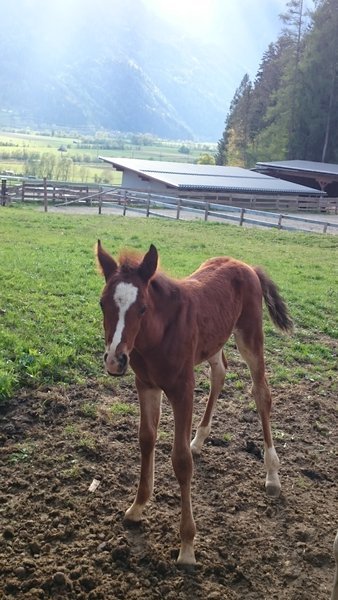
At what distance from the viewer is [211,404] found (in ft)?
17.4

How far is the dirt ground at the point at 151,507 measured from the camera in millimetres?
3596

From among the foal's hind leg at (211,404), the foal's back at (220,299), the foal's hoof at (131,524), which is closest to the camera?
the foal's hoof at (131,524)

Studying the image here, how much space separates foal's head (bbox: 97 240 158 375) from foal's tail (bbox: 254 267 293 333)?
2.25 metres

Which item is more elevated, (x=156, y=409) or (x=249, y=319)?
(x=249, y=319)

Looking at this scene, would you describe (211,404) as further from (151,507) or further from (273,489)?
(151,507)

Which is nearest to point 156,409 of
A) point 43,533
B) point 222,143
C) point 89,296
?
point 43,533

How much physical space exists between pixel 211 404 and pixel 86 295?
4.74 m

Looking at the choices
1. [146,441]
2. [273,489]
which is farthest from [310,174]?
[146,441]

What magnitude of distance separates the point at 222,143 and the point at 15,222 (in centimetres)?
6452

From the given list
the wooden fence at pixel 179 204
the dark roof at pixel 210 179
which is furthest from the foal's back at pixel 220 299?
the dark roof at pixel 210 179

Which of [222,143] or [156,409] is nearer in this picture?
[156,409]

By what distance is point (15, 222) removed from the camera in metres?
20.3

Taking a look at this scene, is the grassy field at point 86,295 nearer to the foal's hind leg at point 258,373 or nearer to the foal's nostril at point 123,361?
the foal's hind leg at point 258,373

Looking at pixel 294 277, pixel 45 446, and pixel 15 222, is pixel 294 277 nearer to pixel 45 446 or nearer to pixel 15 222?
pixel 45 446
